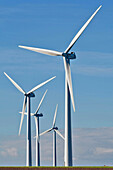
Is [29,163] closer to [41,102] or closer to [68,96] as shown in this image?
[41,102]

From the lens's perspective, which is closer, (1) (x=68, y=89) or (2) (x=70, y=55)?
(1) (x=68, y=89)

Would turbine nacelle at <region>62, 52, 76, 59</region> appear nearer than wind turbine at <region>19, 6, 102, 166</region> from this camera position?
No

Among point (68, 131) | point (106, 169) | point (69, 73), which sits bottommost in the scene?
point (106, 169)

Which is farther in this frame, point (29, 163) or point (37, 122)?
point (37, 122)

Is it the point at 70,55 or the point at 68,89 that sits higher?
the point at 70,55

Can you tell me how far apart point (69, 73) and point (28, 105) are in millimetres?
32977

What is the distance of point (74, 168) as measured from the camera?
94.4 meters

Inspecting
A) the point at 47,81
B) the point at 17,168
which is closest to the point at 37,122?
the point at 47,81

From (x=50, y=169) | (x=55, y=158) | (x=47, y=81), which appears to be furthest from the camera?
(x=55, y=158)

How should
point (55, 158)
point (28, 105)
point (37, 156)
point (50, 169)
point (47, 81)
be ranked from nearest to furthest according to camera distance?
1. point (50, 169)
2. point (47, 81)
3. point (28, 105)
4. point (37, 156)
5. point (55, 158)

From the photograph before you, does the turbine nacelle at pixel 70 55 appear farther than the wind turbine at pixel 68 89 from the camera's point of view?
Yes

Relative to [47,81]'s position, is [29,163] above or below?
below

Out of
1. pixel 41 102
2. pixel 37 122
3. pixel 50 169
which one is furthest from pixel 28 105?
pixel 50 169

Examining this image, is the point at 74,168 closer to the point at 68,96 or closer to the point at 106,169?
the point at 106,169
